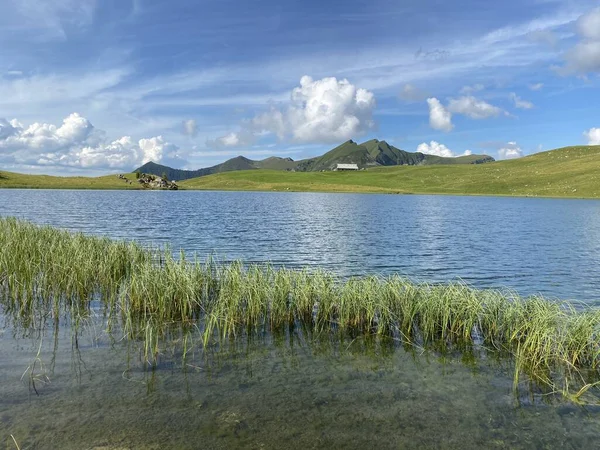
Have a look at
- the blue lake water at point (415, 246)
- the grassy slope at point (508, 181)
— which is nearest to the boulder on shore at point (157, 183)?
the grassy slope at point (508, 181)

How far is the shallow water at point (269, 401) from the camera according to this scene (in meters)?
7.23

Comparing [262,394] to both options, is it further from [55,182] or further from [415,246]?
[55,182]

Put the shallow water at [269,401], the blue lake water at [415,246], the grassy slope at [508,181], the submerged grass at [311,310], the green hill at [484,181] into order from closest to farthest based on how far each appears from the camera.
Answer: the shallow water at [269,401] → the submerged grass at [311,310] → the blue lake water at [415,246] → the grassy slope at [508,181] → the green hill at [484,181]

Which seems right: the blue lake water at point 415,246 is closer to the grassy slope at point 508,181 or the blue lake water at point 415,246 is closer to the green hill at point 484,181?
the grassy slope at point 508,181

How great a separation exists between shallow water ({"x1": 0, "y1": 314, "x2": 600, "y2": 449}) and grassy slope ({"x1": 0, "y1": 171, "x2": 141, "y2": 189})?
15821cm

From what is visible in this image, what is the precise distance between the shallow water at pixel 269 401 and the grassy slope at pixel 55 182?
15821 centimetres

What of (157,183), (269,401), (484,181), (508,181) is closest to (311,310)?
(269,401)

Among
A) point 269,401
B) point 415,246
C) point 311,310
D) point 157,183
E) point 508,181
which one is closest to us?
point 269,401

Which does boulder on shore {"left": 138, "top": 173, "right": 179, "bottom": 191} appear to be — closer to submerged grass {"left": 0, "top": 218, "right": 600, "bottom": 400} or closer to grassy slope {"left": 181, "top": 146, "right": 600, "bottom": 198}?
grassy slope {"left": 181, "top": 146, "right": 600, "bottom": 198}

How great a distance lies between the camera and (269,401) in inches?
336

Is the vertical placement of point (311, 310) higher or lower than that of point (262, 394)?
higher

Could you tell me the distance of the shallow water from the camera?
23.7ft

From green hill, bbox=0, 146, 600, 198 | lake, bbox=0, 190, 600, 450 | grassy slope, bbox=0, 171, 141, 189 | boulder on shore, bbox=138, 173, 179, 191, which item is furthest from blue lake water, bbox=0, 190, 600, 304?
boulder on shore, bbox=138, 173, 179, 191

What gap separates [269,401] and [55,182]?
183 meters
